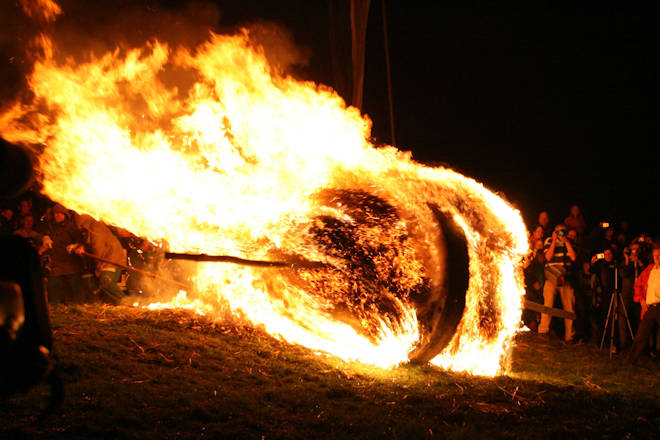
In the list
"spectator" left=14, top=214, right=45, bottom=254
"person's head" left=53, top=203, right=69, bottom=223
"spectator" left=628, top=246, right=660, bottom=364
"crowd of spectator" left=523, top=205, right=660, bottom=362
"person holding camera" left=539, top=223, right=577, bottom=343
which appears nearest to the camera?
"spectator" left=628, top=246, right=660, bottom=364

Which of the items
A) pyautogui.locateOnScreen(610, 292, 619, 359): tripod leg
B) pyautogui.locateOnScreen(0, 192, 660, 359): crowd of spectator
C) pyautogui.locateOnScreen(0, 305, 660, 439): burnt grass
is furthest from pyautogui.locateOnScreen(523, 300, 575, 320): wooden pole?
pyautogui.locateOnScreen(0, 192, 660, 359): crowd of spectator

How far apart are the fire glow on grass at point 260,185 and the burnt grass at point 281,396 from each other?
69 cm

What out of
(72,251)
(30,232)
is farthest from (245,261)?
(30,232)

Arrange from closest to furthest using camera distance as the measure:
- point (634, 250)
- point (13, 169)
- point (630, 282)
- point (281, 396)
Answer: point (13, 169)
point (281, 396)
point (634, 250)
point (630, 282)

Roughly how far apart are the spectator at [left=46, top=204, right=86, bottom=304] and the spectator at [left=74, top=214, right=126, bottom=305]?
251 mm

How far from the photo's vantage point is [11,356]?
237 centimetres

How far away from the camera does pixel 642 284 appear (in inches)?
393

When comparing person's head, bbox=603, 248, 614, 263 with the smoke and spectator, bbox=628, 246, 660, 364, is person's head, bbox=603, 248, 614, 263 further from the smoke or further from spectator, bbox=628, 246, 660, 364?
the smoke

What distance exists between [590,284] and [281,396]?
351 inches

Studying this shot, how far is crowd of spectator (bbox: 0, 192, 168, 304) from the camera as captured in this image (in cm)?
1120

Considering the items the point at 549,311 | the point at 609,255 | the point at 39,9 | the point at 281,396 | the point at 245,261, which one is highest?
the point at 39,9

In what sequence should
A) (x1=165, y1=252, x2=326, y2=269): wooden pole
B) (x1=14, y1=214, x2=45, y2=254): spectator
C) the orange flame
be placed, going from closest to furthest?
(x1=165, y1=252, x2=326, y2=269): wooden pole, the orange flame, (x1=14, y1=214, x2=45, y2=254): spectator

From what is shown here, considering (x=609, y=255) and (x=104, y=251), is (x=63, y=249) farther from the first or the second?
(x=609, y=255)

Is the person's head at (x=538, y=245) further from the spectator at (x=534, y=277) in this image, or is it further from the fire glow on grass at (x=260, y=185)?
the fire glow on grass at (x=260, y=185)
